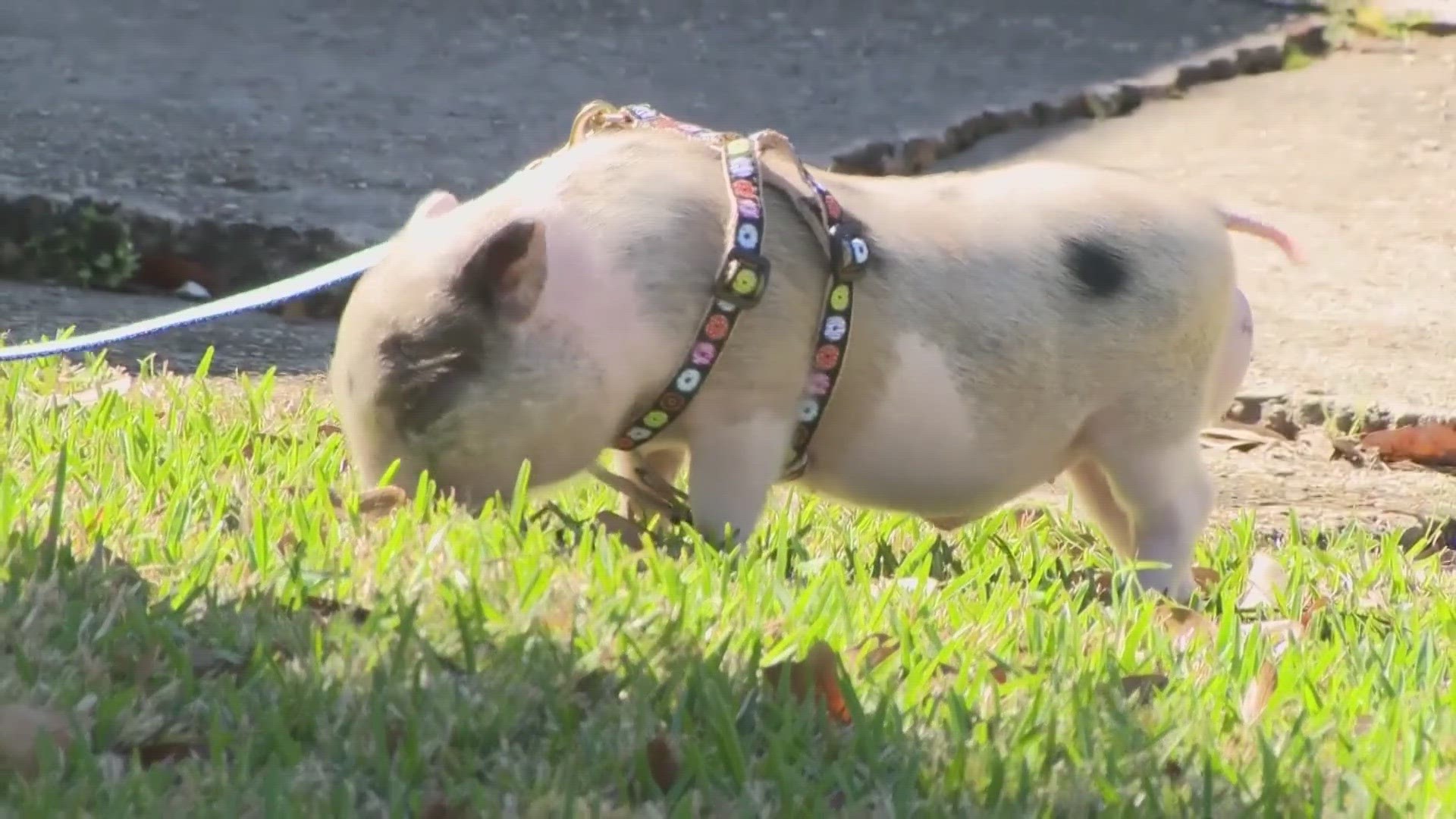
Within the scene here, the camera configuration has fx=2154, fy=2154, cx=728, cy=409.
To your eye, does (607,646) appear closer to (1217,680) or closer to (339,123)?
(1217,680)

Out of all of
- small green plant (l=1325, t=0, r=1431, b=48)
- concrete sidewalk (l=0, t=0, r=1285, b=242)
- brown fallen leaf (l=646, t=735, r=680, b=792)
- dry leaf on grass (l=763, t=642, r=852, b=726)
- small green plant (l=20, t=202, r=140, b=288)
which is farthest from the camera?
small green plant (l=1325, t=0, r=1431, b=48)

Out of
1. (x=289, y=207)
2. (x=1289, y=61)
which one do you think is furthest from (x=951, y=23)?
(x=289, y=207)

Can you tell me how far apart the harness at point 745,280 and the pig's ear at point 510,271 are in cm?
24

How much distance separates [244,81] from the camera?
23.9ft

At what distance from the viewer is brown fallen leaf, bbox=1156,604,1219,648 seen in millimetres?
3002

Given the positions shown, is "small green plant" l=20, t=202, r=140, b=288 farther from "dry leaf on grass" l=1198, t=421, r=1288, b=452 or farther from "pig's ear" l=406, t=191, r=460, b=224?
"dry leaf on grass" l=1198, t=421, r=1288, b=452

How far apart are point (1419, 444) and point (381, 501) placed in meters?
2.83

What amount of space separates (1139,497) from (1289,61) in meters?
6.31

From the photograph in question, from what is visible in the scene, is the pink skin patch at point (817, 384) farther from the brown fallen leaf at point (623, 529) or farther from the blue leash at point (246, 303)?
the blue leash at point (246, 303)

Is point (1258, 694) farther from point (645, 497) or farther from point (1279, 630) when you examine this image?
point (645, 497)

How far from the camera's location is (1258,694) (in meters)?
2.68

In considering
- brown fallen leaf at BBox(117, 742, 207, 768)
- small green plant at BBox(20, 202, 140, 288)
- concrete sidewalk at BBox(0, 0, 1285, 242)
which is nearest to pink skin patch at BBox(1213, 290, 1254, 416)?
brown fallen leaf at BBox(117, 742, 207, 768)

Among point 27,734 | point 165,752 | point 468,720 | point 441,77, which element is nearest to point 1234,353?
point 468,720

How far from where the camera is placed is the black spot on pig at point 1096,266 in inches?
126
